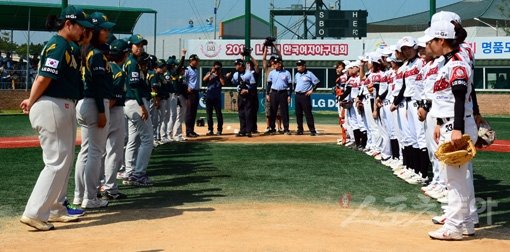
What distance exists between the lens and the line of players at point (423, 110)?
6.30m

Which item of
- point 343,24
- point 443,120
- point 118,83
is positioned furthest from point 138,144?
point 343,24

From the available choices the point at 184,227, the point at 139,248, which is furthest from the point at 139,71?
the point at 139,248

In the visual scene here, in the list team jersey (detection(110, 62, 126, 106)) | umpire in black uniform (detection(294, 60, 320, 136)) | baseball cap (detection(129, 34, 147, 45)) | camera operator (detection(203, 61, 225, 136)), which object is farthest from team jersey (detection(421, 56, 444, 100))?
camera operator (detection(203, 61, 225, 136))

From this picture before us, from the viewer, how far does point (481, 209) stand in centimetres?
782

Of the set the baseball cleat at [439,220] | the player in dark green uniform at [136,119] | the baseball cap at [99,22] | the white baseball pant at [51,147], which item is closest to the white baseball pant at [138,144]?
the player in dark green uniform at [136,119]

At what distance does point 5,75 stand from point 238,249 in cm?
3190

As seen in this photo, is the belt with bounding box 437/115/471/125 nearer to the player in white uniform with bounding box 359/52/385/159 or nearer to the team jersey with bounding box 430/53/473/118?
the team jersey with bounding box 430/53/473/118

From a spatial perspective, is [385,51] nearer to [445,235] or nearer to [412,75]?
[412,75]

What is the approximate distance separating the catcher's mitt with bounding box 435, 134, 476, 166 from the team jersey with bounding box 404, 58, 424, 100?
3.36 meters

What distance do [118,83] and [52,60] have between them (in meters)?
1.85

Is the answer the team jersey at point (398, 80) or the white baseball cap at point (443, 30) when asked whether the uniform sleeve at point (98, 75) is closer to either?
the white baseball cap at point (443, 30)

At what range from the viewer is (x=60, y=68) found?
254 inches

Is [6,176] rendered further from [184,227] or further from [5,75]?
[5,75]

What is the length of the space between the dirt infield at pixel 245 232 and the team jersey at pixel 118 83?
1458 millimetres
